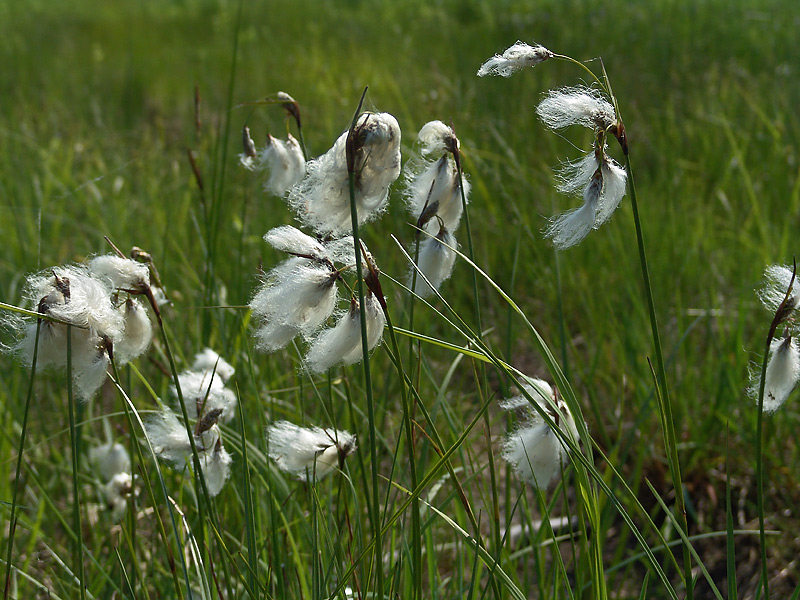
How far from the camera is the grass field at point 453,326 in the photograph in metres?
1.30

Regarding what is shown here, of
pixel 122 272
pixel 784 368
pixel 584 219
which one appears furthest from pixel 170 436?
pixel 784 368

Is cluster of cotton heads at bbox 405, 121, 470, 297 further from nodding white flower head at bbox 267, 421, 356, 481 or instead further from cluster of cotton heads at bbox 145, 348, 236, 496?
cluster of cotton heads at bbox 145, 348, 236, 496

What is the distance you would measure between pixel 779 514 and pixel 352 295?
1510mm

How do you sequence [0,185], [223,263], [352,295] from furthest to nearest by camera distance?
1. [0,185]
2. [223,263]
3. [352,295]

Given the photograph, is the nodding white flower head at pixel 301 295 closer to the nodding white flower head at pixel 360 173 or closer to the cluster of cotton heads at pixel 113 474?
the nodding white flower head at pixel 360 173

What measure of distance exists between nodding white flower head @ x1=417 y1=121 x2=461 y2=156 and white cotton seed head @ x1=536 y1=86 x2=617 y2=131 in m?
0.18

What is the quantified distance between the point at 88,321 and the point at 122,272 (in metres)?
0.15

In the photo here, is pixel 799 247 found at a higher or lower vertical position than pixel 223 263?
higher

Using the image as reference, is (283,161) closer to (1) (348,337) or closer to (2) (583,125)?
(1) (348,337)

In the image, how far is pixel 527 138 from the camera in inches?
149

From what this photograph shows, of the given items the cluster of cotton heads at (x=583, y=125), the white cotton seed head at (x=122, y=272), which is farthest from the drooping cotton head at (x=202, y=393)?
the cluster of cotton heads at (x=583, y=125)

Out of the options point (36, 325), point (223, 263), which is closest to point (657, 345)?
point (36, 325)

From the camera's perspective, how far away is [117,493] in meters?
1.77

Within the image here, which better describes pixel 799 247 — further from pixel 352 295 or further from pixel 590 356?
pixel 352 295
